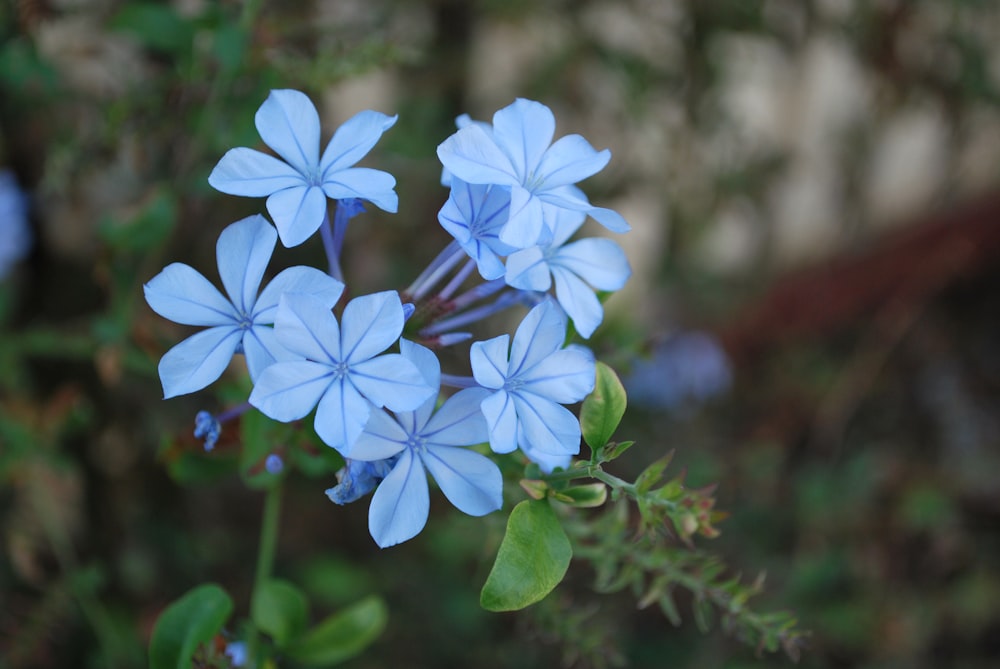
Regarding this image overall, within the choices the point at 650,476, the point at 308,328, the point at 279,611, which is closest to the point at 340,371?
the point at 308,328

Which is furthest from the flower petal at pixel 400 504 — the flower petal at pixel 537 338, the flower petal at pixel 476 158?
the flower petal at pixel 476 158

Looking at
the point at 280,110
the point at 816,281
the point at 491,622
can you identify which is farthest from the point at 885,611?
the point at 280,110

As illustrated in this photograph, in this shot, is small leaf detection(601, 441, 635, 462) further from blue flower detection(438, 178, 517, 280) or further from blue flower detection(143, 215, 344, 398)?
blue flower detection(143, 215, 344, 398)

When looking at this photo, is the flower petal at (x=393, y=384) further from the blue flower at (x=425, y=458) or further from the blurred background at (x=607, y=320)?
the blurred background at (x=607, y=320)

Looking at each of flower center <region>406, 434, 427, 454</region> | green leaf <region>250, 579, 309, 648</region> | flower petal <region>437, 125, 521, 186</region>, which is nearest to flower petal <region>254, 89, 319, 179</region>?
flower petal <region>437, 125, 521, 186</region>

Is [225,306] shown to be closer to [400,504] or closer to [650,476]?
[400,504]
